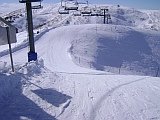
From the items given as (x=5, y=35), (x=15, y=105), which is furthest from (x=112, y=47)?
(x=15, y=105)

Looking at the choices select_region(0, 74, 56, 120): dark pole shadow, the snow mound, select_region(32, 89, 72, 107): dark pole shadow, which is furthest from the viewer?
the snow mound

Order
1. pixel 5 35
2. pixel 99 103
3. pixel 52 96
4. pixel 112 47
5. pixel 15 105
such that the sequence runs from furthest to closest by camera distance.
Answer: pixel 112 47 < pixel 5 35 < pixel 52 96 < pixel 99 103 < pixel 15 105

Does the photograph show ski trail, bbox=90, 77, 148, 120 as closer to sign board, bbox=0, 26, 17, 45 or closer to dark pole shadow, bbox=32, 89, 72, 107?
dark pole shadow, bbox=32, 89, 72, 107

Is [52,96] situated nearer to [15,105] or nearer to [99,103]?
[15,105]

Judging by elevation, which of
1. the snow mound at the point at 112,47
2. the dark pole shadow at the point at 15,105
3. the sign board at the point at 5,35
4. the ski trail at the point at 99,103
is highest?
the sign board at the point at 5,35

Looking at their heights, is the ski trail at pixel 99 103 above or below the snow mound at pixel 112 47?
above

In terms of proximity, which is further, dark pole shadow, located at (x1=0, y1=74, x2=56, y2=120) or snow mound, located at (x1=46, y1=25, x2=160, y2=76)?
snow mound, located at (x1=46, y1=25, x2=160, y2=76)

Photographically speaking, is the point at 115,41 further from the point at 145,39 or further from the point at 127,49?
the point at 145,39

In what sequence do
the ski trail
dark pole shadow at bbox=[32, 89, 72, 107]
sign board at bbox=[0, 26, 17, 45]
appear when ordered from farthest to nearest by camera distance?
sign board at bbox=[0, 26, 17, 45]
dark pole shadow at bbox=[32, 89, 72, 107]
the ski trail

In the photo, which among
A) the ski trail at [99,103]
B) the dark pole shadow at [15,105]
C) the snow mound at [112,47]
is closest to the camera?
the dark pole shadow at [15,105]

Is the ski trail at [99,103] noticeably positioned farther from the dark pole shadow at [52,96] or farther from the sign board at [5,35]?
the sign board at [5,35]

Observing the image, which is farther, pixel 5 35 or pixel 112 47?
pixel 112 47

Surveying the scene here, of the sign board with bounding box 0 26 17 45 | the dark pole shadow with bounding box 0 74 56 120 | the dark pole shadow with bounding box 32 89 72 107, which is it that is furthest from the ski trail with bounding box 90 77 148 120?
the sign board with bounding box 0 26 17 45

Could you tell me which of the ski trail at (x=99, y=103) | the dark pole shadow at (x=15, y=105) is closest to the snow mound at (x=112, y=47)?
the ski trail at (x=99, y=103)
